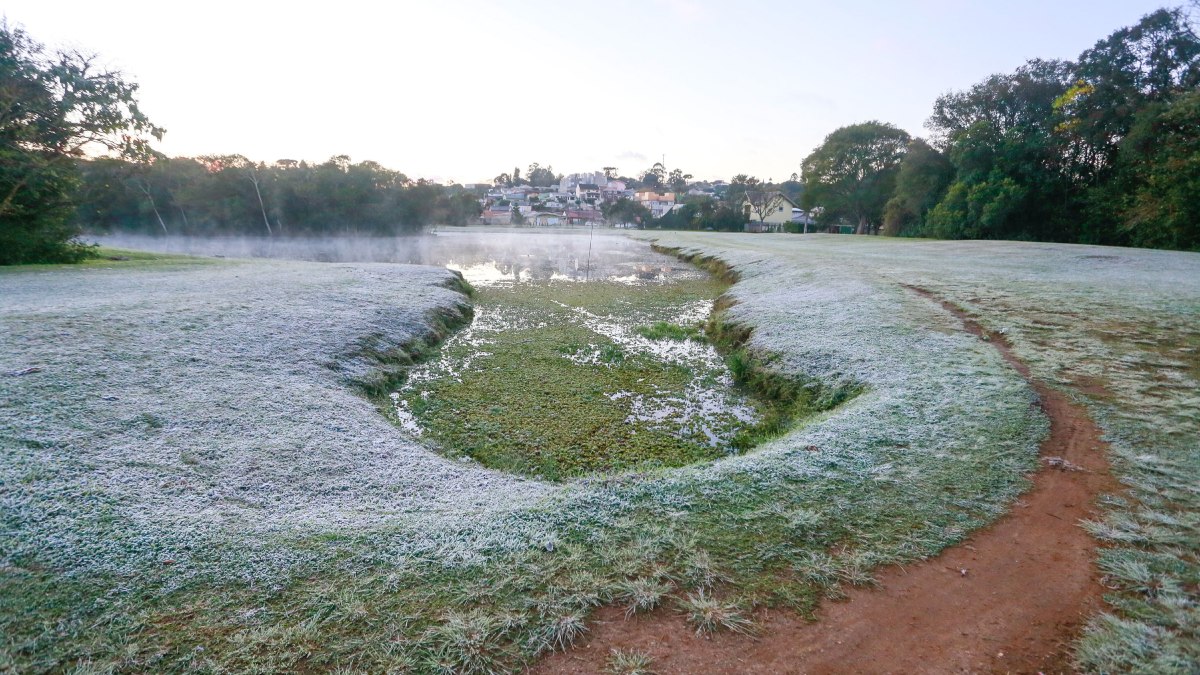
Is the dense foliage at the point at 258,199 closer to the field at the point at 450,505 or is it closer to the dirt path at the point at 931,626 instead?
the field at the point at 450,505

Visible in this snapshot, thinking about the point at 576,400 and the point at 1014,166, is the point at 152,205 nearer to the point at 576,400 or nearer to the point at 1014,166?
the point at 576,400

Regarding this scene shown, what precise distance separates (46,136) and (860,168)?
6849 cm

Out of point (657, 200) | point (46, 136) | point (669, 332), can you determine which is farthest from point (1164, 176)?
point (657, 200)

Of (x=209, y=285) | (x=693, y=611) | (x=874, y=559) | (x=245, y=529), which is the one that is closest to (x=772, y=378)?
(x=874, y=559)

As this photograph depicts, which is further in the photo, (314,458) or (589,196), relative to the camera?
(589,196)

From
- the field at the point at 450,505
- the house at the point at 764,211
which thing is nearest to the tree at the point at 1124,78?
the field at the point at 450,505

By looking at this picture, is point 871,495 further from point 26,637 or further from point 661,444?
point 26,637

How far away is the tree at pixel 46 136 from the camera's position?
54.3 feet

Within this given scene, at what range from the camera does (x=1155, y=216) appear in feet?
88.8

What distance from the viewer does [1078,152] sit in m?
36.4

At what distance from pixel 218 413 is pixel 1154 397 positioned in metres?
12.2

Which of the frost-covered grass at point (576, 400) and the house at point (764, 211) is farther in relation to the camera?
the house at point (764, 211)

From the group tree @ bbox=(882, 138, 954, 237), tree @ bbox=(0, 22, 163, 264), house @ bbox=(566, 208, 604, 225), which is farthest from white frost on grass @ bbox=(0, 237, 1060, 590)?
house @ bbox=(566, 208, 604, 225)

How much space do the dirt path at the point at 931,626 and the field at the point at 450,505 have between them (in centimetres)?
13
